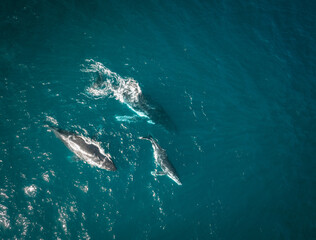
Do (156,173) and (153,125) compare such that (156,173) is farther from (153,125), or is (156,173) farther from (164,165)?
(153,125)

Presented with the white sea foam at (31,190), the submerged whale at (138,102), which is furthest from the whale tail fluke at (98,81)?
the white sea foam at (31,190)

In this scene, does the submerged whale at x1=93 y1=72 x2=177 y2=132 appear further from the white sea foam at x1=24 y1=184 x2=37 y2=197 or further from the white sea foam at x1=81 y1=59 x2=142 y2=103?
the white sea foam at x1=24 y1=184 x2=37 y2=197

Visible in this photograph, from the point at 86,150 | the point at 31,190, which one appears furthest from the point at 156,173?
the point at 31,190

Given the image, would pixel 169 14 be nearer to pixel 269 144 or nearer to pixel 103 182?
pixel 269 144

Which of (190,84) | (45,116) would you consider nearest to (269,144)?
(190,84)

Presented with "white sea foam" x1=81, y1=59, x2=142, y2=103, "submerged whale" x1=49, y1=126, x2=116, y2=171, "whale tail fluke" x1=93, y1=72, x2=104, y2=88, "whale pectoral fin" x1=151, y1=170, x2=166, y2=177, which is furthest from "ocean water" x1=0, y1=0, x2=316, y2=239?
"submerged whale" x1=49, y1=126, x2=116, y2=171

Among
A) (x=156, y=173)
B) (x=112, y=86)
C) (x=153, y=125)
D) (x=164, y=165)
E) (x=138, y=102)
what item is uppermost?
(x=138, y=102)

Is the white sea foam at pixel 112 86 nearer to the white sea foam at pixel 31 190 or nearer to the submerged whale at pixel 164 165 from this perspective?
the submerged whale at pixel 164 165
